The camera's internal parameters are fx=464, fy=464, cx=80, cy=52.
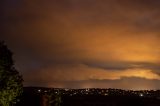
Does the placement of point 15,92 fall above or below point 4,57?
below

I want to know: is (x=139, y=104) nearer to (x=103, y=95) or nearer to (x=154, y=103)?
(x=154, y=103)

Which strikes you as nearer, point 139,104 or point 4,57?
point 4,57

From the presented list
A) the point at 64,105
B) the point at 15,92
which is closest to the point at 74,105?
the point at 64,105

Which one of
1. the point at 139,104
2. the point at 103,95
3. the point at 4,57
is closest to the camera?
the point at 4,57

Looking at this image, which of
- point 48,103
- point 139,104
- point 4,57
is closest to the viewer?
point 4,57

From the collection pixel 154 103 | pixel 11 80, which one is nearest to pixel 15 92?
pixel 11 80

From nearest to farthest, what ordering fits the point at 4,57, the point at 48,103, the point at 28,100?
the point at 4,57 → the point at 48,103 → the point at 28,100

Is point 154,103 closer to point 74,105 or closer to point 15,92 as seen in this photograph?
point 74,105

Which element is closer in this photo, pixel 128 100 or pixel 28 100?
pixel 28 100

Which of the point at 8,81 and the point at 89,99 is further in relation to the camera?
the point at 89,99
